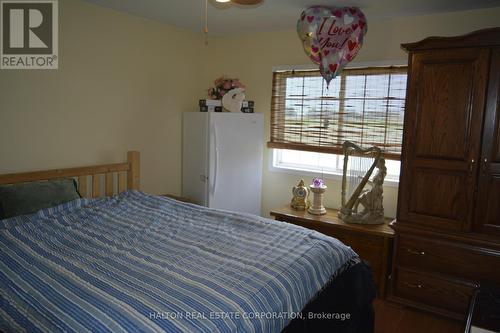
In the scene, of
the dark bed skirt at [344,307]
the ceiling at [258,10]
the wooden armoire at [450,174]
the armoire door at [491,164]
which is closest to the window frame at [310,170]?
the ceiling at [258,10]

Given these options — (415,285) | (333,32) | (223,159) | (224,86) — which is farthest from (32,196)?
(415,285)

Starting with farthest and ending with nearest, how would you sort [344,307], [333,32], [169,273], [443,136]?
1. [333,32]
2. [443,136]
3. [344,307]
4. [169,273]

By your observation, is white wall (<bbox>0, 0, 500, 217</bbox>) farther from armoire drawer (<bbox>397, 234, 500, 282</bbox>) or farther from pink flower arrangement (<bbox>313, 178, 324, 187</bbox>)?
armoire drawer (<bbox>397, 234, 500, 282</bbox>)

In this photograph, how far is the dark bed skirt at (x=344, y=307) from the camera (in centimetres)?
185

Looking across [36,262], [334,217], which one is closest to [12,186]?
[36,262]

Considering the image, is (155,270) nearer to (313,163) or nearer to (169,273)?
(169,273)

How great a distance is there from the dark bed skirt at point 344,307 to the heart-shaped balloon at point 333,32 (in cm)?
164

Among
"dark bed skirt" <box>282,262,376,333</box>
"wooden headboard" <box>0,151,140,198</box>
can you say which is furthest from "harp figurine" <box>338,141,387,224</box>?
"wooden headboard" <box>0,151,140,198</box>

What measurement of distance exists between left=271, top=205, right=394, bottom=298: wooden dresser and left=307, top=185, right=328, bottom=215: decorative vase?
0.10 meters

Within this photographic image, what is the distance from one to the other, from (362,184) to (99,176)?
2.28 m

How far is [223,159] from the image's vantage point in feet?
11.7

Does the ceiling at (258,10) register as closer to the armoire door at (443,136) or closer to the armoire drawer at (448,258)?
the armoire door at (443,136)

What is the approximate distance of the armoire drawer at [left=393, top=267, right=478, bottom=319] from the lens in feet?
8.58

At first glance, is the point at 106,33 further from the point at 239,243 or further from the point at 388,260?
the point at 388,260
